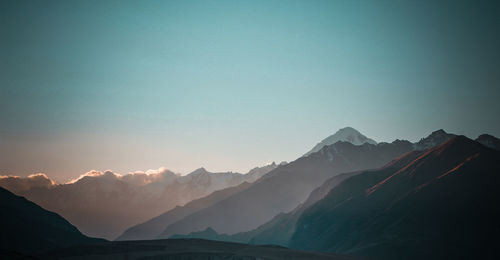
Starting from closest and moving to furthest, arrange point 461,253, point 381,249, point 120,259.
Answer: point 120,259, point 461,253, point 381,249

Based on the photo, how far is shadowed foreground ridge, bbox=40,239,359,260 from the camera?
132875mm

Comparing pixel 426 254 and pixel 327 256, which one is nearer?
pixel 327 256

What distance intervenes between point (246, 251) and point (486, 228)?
11033 cm

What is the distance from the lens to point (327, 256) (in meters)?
151

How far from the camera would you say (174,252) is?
141250 millimetres

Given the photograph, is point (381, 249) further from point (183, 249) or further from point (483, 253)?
point (183, 249)

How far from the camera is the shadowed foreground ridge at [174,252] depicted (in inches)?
5231

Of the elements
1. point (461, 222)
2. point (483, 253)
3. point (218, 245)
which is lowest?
point (483, 253)

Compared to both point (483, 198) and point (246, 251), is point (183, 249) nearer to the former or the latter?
point (246, 251)

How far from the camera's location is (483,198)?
19600 centimetres

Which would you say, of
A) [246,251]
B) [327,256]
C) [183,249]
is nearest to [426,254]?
[327,256]

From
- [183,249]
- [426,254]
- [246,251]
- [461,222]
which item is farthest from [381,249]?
[183,249]

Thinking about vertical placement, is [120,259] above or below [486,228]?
above

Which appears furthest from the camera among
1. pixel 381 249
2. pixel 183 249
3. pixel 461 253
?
pixel 381 249
